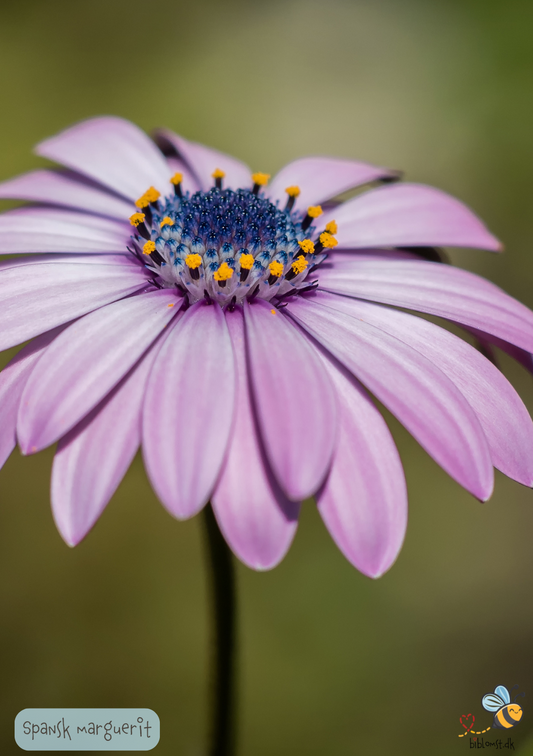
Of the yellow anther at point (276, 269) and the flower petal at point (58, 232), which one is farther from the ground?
the flower petal at point (58, 232)

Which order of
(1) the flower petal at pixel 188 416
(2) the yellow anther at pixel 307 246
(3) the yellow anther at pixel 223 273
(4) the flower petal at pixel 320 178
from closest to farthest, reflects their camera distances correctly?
(1) the flower petal at pixel 188 416
(3) the yellow anther at pixel 223 273
(2) the yellow anther at pixel 307 246
(4) the flower petal at pixel 320 178

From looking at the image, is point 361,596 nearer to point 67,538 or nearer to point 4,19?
point 67,538

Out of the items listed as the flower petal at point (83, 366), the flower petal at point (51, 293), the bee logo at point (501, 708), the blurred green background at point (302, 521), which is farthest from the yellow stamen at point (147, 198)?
the bee logo at point (501, 708)

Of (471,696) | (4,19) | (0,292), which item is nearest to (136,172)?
(0,292)

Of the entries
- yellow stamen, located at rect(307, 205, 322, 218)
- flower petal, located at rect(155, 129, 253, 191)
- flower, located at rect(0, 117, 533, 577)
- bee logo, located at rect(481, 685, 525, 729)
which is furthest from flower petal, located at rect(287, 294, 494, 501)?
flower petal, located at rect(155, 129, 253, 191)

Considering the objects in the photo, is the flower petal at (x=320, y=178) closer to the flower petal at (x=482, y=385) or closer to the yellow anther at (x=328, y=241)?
→ the yellow anther at (x=328, y=241)

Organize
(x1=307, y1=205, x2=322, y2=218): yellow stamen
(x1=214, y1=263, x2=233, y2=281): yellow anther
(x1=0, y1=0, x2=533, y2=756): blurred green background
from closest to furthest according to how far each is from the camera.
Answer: (x1=214, y1=263, x2=233, y2=281): yellow anther < (x1=307, y1=205, x2=322, y2=218): yellow stamen < (x1=0, y1=0, x2=533, y2=756): blurred green background

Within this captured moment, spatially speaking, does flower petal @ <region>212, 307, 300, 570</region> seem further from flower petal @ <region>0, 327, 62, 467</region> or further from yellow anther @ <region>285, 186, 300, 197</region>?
yellow anther @ <region>285, 186, 300, 197</region>
